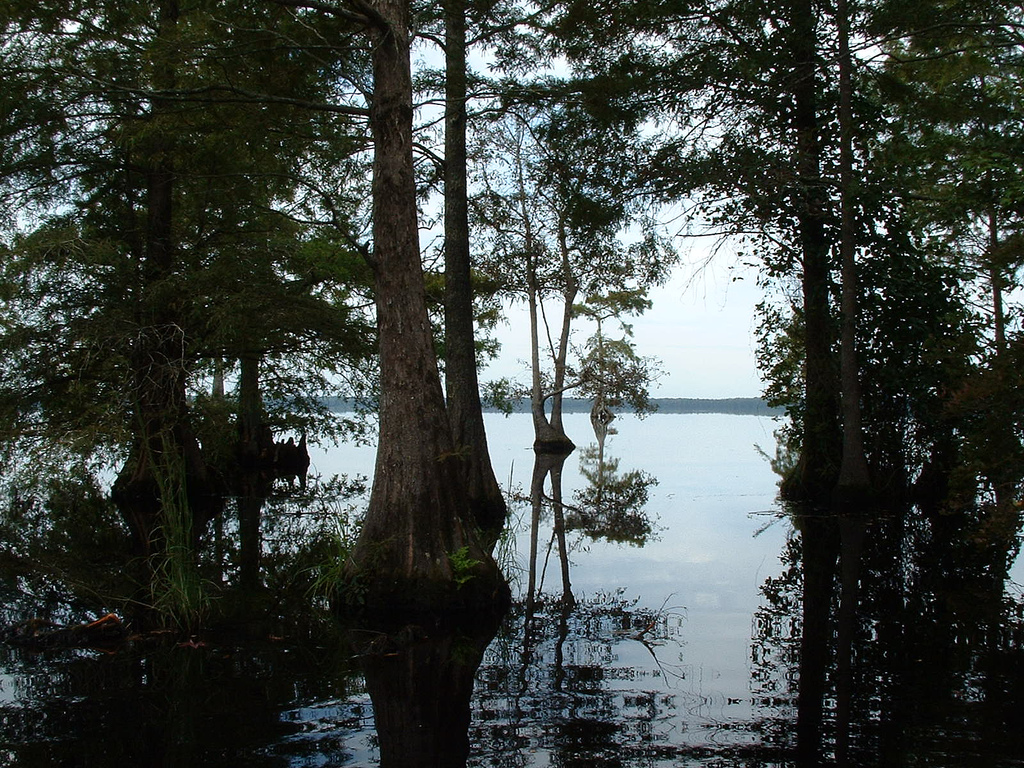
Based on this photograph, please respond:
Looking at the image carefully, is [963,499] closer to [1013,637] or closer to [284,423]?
[1013,637]

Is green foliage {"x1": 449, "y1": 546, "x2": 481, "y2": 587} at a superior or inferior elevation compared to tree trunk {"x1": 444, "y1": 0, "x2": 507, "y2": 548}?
inferior

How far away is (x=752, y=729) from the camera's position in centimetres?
461

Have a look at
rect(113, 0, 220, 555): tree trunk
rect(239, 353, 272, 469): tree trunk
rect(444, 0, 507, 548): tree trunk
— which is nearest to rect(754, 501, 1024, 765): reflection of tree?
rect(444, 0, 507, 548): tree trunk

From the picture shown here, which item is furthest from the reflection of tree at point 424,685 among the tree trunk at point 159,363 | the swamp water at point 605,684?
the tree trunk at point 159,363

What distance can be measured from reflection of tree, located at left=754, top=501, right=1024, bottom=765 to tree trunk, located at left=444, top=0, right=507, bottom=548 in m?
4.61

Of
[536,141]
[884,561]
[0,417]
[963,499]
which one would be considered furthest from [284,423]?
[963,499]

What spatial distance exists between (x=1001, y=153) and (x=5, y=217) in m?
13.2

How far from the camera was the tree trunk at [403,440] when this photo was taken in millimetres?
7449

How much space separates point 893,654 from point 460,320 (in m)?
9.05

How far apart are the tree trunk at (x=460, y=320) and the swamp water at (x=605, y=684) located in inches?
144

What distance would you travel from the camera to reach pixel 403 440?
25.7 feet

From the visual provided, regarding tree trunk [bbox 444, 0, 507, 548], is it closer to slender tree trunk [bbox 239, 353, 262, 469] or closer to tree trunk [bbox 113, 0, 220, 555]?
tree trunk [bbox 113, 0, 220, 555]

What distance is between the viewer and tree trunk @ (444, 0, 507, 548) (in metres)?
13.0

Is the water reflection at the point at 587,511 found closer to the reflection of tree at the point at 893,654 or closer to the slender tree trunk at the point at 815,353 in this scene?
the reflection of tree at the point at 893,654
